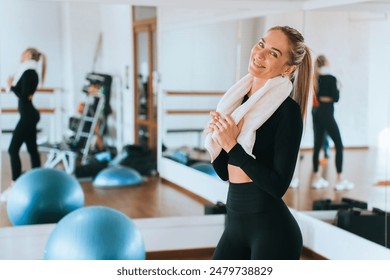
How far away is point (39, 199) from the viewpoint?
395 centimetres

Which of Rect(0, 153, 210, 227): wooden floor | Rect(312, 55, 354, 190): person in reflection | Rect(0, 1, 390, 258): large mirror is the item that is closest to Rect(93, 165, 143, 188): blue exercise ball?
Rect(0, 153, 210, 227): wooden floor

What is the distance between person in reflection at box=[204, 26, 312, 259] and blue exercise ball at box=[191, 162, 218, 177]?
2.68m

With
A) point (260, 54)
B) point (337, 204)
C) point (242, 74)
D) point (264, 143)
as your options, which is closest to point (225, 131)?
point (264, 143)

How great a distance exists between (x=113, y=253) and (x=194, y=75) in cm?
251

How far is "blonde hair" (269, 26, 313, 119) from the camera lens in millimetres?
1778

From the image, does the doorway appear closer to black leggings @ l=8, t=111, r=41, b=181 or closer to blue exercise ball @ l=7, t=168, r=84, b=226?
black leggings @ l=8, t=111, r=41, b=181

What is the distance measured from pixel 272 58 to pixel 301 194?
282 cm

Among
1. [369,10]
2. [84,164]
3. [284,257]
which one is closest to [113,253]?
[284,257]

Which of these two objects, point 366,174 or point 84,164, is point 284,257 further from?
point 84,164

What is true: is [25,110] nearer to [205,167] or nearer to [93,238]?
[205,167]

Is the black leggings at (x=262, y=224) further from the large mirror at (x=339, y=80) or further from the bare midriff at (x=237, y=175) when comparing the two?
the large mirror at (x=339, y=80)

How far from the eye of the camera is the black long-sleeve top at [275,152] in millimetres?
1676

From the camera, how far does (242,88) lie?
5.90 feet
